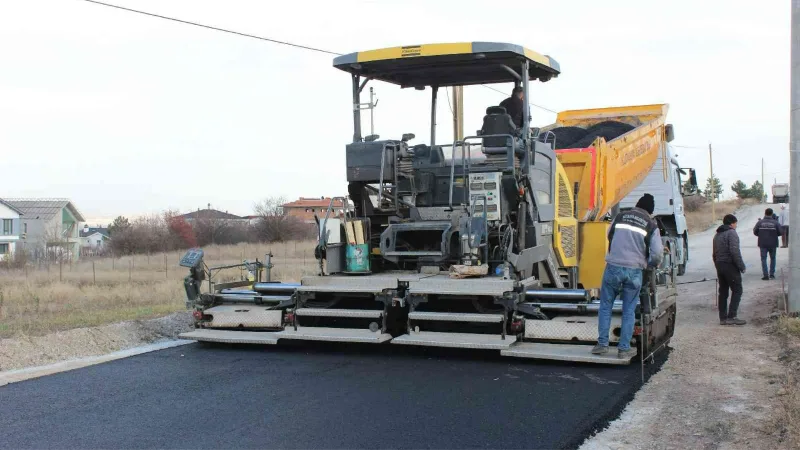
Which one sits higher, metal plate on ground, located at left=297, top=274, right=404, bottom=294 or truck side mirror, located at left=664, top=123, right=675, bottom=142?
truck side mirror, located at left=664, top=123, right=675, bottom=142

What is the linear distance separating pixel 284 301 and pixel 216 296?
100cm

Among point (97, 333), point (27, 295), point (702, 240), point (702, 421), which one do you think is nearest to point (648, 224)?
point (702, 421)

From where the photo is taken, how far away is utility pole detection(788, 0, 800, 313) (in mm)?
9828

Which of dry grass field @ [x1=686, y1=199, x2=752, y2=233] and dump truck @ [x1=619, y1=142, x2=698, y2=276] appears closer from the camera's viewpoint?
dump truck @ [x1=619, y1=142, x2=698, y2=276]

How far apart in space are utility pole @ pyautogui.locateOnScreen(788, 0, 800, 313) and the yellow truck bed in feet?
6.97

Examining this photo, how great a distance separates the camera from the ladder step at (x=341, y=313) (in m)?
7.80

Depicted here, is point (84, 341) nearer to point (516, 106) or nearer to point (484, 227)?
point (484, 227)

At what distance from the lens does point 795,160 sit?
9.94 m

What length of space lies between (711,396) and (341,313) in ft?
11.7

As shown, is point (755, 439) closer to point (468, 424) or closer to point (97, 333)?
point (468, 424)

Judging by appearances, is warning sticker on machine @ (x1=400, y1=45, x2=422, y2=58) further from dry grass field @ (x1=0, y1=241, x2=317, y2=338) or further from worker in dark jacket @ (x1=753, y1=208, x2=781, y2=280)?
worker in dark jacket @ (x1=753, y1=208, x2=781, y2=280)

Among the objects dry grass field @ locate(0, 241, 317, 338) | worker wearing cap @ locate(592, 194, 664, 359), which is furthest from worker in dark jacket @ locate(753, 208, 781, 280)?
dry grass field @ locate(0, 241, 317, 338)

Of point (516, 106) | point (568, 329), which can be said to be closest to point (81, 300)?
point (516, 106)

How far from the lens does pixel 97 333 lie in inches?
355
